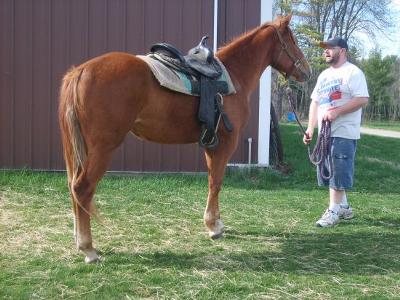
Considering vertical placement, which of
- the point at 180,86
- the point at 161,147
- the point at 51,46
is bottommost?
the point at 161,147

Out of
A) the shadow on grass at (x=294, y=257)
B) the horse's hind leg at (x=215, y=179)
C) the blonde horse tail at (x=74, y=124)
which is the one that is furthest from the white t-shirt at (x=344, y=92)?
the blonde horse tail at (x=74, y=124)

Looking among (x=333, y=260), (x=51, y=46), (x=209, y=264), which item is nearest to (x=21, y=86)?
(x=51, y=46)

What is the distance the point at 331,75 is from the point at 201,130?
1.70m

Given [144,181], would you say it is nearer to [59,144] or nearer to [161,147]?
[161,147]

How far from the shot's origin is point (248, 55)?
456cm

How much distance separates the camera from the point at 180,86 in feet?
12.2

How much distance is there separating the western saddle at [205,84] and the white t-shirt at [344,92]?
1313 mm

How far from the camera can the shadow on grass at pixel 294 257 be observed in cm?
345

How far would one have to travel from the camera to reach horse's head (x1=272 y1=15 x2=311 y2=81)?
4.60 metres

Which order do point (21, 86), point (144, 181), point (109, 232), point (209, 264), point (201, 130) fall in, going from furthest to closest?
point (21, 86), point (144, 181), point (109, 232), point (201, 130), point (209, 264)

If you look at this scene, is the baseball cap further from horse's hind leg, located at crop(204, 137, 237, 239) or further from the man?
horse's hind leg, located at crop(204, 137, 237, 239)

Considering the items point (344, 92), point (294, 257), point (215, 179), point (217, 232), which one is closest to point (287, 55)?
point (344, 92)

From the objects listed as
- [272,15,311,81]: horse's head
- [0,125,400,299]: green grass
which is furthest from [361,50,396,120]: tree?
[272,15,311,81]: horse's head

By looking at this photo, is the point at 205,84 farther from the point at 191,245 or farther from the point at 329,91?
the point at 329,91
